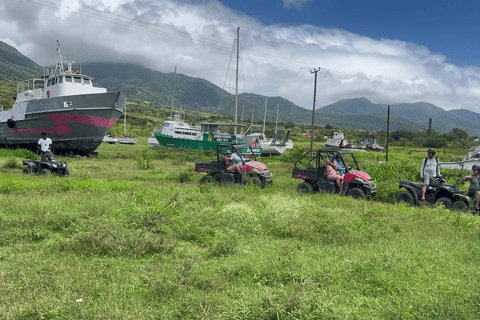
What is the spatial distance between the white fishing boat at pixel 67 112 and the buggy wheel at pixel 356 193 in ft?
54.7

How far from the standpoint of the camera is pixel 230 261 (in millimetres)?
5203

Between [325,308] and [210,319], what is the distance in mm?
1178

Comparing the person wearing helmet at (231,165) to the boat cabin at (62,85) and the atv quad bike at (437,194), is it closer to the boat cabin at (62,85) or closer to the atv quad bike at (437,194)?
the atv quad bike at (437,194)

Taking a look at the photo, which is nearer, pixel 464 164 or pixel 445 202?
pixel 445 202

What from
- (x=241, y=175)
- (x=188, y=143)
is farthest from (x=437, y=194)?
(x=188, y=143)

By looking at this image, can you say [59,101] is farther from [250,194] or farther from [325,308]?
[325,308]

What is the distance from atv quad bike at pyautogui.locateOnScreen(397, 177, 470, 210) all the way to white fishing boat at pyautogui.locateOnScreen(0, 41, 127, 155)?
18032 millimetres

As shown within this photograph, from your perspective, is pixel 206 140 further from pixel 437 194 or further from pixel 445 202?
pixel 445 202

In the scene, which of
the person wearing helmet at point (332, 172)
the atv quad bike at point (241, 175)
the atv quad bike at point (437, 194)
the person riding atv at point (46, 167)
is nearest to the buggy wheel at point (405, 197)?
the atv quad bike at point (437, 194)

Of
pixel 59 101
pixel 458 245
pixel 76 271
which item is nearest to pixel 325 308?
pixel 76 271

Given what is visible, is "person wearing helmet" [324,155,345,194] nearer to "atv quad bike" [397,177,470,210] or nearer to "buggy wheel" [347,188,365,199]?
"buggy wheel" [347,188,365,199]

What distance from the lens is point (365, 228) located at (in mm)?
6902

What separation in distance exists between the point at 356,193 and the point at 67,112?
735 inches

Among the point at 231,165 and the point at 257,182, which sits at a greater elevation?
the point at 231,165
